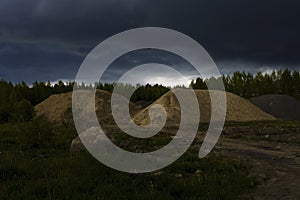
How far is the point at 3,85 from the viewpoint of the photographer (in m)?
59.6

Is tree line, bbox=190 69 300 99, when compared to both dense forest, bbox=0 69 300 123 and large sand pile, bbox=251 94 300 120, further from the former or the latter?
large sand pile, bbox=251 94 300 120

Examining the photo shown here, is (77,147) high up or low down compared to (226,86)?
down

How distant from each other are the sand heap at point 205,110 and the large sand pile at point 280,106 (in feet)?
33.3

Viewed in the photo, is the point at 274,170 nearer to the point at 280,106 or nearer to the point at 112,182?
the point at 112,182

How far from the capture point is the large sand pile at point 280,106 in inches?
1983

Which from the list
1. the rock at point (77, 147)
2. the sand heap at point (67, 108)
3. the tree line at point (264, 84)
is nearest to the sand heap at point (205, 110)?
the sand heap at point (67, 108)

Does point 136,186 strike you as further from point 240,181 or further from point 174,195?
point 240,181

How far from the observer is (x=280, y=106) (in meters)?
51.8

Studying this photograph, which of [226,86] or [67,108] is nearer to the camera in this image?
[67,108]

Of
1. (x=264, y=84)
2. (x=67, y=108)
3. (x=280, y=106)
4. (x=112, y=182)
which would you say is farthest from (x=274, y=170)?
(x=264, y=84)

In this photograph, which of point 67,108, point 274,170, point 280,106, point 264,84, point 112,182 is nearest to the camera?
point 112,182

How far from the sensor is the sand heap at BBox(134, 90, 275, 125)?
33.5 metres

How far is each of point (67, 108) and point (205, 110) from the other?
51.0ft

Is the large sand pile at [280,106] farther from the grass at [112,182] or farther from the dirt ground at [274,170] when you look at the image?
the grass at [112,182]
